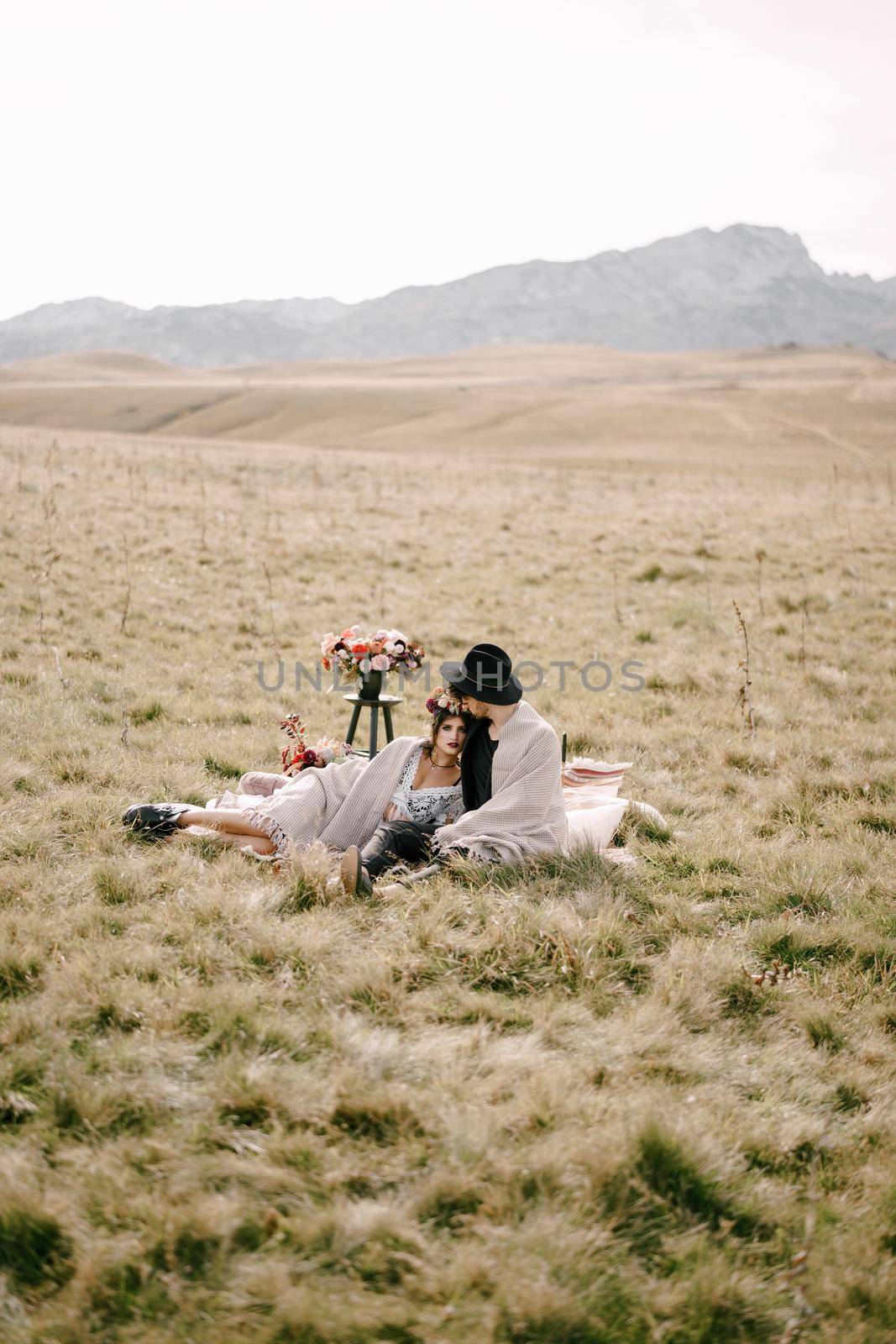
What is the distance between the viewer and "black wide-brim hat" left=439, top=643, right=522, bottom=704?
20.2 feet

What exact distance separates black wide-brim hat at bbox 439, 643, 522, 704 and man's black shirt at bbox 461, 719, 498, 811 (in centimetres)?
33

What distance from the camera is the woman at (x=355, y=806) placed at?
6141 mm

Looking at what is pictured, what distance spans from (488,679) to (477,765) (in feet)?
2.12

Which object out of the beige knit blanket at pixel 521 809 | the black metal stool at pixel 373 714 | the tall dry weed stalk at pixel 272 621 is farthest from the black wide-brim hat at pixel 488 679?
the tall dry weed stalk at pixel 272 621

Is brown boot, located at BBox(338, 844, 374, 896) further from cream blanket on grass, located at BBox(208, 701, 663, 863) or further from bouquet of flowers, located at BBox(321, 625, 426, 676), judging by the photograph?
bouquet of flowers, located at BBox(321, 625, 426, 676)

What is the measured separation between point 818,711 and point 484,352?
6437 inches

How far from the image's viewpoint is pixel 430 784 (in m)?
6.56

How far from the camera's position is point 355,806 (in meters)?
6.43

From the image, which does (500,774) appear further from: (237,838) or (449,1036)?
(449,1036)

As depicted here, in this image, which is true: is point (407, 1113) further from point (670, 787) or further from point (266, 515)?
point (266, 515)

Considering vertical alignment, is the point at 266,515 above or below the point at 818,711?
above

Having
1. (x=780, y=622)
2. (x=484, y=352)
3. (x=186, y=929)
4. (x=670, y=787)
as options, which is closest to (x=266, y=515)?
(x=780, y=622)

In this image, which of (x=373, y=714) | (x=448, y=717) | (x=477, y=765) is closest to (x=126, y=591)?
(x=373, y=714)

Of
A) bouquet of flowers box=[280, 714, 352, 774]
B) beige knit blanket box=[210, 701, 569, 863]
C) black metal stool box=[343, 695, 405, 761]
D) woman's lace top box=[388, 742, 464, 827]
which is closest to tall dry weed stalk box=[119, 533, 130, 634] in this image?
black metal stool box=[343, 695, 405, 761]
